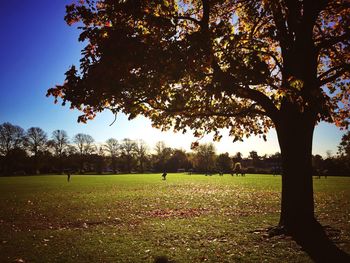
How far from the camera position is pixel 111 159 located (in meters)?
139

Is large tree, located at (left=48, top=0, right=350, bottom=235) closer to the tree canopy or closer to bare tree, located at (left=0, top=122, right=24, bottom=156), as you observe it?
the tree canopy

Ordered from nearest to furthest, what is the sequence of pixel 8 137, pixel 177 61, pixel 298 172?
pixel 177 61 < pixel 298 172 < pixel 8 137

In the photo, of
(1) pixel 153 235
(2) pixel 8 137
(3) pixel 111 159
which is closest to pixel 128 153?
(3) pixel 111 159

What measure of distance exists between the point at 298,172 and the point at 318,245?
7.98 ft

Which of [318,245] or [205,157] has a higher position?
[205,157]

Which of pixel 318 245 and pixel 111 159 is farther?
pixel 111 159

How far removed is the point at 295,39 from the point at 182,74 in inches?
184

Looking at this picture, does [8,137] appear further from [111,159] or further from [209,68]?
[209,68]

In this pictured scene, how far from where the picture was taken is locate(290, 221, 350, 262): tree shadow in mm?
7114

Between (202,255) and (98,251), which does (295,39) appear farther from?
(98,251)

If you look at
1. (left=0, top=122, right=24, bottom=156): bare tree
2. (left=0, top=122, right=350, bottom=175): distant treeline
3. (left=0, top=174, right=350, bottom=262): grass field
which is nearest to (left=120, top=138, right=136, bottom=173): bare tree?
(left=0, top=122, right=350, bottom=175): distant treeline

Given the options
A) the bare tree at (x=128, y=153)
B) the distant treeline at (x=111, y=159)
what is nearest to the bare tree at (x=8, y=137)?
the distant treeline at (x=111, y=159)

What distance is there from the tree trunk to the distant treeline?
82118 millimetres

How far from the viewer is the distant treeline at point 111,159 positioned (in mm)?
102062
